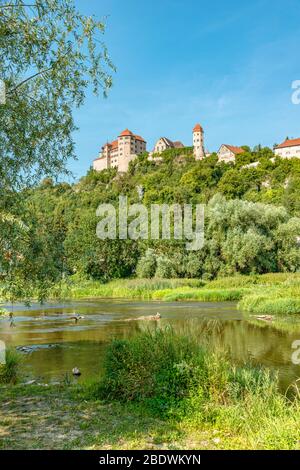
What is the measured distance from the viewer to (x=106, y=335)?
66.2 feet

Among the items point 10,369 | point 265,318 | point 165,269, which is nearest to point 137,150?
point 165,269

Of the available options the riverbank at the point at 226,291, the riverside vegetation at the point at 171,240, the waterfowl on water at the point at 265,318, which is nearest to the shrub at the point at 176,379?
the riverside vegetation at the point at 171,240

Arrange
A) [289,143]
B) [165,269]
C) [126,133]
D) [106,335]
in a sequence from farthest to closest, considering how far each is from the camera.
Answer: [126,133]
[289,143]
[165,269]
[106,335]

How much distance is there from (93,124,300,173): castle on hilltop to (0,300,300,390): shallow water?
302 feet

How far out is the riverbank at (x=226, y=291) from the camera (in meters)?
28.1

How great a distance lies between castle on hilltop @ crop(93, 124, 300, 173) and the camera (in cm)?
11881

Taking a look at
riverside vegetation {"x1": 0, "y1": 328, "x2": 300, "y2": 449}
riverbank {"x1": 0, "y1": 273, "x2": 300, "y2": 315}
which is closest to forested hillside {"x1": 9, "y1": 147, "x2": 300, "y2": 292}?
riverside vegetation {"x1": 0, "y1": 328, "x2": 300, "y2": 449}

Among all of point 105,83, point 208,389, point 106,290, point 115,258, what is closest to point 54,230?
point 105,83

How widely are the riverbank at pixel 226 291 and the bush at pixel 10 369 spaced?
15.9 meters

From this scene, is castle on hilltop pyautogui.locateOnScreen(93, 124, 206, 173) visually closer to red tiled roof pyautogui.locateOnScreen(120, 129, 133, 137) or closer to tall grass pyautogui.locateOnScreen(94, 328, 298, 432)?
red tiled roof pyautogui.locateOnScreen(120, 129, 133, 137)

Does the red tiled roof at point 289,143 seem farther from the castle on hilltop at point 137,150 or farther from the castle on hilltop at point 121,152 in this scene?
the castle on hilltop at point 121,152

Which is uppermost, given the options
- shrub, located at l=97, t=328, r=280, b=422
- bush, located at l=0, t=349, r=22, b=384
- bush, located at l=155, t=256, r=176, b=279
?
bush, located at l=155, t=256, r=176, b=279

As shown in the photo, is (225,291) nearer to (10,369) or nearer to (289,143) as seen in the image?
(10,369)

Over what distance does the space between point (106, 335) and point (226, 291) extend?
18854mm
